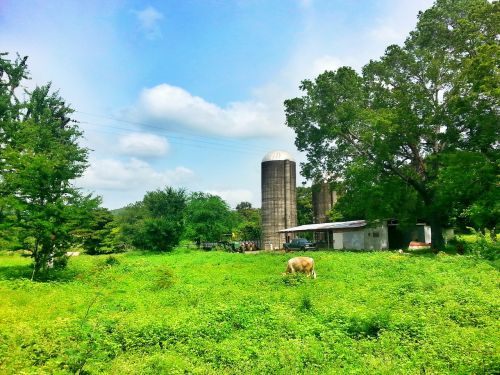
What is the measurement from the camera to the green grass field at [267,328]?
653cm

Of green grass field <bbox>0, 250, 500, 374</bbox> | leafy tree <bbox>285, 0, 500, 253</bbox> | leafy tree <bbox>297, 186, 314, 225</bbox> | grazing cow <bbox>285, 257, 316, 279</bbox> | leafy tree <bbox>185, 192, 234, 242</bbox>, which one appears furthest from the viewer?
leafy tree <bbox>297, 186, 314, 225</bbox>

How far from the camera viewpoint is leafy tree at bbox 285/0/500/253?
25.4 m

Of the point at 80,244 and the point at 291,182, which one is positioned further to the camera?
the point at 291,182

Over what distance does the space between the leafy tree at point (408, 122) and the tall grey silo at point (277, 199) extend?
15.6m

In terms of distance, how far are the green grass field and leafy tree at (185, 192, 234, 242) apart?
34223 millimetres

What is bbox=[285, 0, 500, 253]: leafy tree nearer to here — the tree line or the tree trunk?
the tree trunk

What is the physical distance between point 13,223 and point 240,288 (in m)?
11.3

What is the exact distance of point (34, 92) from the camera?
31734 mm

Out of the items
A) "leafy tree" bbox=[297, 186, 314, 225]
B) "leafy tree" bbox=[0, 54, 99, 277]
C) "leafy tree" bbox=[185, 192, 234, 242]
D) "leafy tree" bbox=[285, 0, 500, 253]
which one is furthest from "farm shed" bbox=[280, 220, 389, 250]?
"leafy tree" bbox=[297, 186, 314, 225]

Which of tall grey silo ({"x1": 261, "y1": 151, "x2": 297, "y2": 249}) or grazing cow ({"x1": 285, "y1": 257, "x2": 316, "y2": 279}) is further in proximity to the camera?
tall grey silo ({"x1": 261, "y1": 151, "x2": 297, "y2": 249})

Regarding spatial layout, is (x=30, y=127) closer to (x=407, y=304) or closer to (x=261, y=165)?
(x=407, y=304)

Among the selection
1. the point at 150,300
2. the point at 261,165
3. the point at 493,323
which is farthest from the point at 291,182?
the point at 493,323

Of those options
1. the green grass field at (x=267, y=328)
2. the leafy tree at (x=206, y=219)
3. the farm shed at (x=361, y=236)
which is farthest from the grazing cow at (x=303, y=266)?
the leafy tree at (x=206, y=219)

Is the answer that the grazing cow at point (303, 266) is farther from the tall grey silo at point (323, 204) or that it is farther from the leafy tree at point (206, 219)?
the tall grey silo at point (323, 204)
